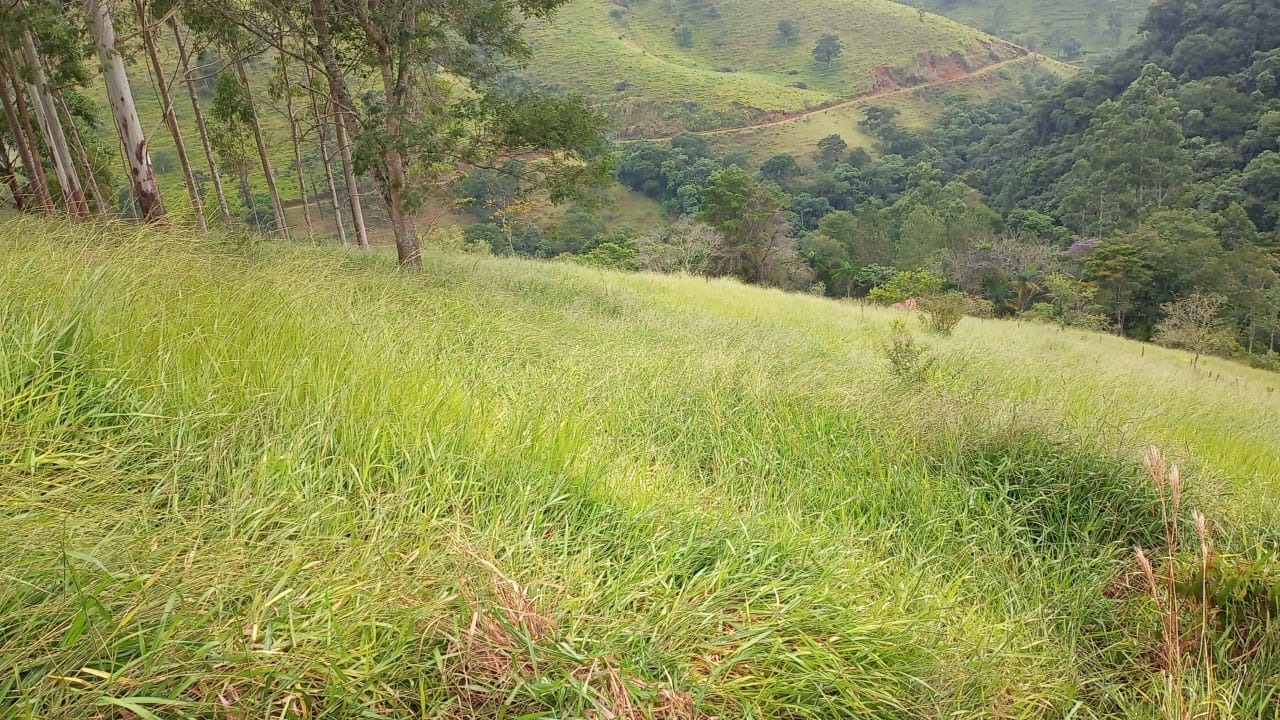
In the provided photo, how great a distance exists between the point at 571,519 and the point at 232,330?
189 cm

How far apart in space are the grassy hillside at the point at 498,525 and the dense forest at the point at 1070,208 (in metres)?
23.1

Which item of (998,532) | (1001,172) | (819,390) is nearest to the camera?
(998,532)

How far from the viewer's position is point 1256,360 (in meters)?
22.6

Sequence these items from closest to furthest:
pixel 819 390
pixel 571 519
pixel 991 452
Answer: pixel 571 519, pixel 991 452, pixel 819 390

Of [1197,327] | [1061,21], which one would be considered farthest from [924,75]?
[1197,327]

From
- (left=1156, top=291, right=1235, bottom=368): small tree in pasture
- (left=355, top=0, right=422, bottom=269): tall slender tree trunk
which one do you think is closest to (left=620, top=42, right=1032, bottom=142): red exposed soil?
(left=1156, top=291, right=1235, bottom=368): small tree in pasture

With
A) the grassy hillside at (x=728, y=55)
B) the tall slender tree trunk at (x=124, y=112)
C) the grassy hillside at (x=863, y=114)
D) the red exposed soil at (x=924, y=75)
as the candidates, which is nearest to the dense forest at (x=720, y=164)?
the tall slender tree trunk at (x=124, y=112)

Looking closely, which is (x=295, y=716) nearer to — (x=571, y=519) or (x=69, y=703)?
(x=69, y=703)

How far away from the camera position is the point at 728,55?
11025 cm

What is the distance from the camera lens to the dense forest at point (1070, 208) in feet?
103

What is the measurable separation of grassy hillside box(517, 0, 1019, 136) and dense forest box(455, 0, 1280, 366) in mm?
13381

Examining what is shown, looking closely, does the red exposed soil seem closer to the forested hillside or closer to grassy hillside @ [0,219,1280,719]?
the forested hillside

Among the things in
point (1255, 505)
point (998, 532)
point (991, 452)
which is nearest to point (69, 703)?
point (998, 532)

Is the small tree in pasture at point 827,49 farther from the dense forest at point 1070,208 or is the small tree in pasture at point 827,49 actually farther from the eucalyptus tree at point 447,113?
the eucalyptus tree at point 447,113
